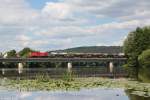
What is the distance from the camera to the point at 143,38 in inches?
5945

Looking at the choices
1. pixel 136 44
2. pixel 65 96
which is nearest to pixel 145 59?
pixel 136 44

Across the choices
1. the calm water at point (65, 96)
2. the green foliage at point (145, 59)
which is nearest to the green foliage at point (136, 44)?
the green foliage at point (145, 59)

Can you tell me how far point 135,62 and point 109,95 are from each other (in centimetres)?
10863

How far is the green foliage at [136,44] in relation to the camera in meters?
151

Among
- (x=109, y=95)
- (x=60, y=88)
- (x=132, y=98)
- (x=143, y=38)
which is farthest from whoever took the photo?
(x=143, y=38)

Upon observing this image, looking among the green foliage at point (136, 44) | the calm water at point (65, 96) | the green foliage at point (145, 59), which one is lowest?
the calm water at point (65, 96)

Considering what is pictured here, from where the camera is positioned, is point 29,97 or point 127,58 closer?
point 29,97

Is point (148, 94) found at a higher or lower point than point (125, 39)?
lower

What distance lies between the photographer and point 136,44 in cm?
15262

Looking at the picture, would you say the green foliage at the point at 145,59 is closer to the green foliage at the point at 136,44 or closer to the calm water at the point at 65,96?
the green foliage at the point at 136,44

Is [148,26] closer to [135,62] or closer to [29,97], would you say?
[135,62]

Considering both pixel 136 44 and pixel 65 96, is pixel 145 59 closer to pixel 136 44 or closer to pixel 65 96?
pixel 136 44

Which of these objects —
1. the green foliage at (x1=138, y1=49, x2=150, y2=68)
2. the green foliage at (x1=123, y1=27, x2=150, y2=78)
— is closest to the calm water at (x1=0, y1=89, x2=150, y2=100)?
the green foliage at (x1=138, y1=49, x2=150, y2=68)

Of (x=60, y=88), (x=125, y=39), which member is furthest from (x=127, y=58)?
(x=60, y=88)
